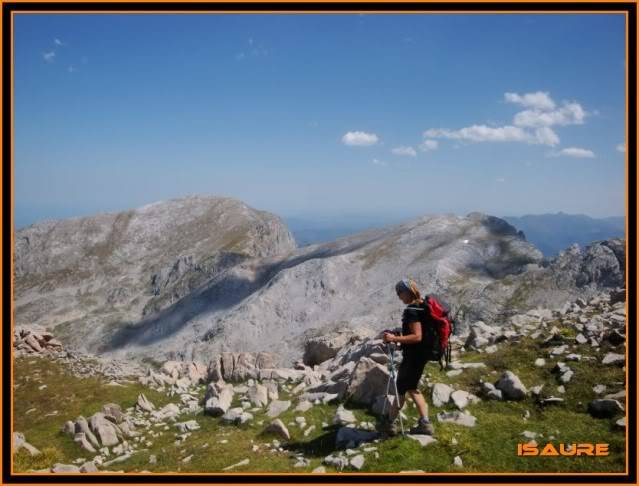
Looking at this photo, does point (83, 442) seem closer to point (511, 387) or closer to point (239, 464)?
point (239, 464)

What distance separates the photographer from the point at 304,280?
80000 millimetres

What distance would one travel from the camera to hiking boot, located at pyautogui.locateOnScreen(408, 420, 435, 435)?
36.7 ft

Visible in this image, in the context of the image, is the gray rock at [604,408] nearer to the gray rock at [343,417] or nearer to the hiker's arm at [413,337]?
the hiker's arm at [413,337]

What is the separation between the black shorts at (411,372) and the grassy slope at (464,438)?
1.28 metres

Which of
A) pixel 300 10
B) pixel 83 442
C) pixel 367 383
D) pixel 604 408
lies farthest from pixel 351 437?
pixel 300 10

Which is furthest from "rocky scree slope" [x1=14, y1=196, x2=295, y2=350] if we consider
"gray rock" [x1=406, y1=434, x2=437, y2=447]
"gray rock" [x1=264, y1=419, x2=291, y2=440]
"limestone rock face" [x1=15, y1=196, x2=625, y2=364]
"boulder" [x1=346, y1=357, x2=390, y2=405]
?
"gray rock" [x1=406, y1=434, x2=437, y2=447]

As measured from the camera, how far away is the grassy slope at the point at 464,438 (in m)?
10.2

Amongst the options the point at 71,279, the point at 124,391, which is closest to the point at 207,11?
the point at 124,391

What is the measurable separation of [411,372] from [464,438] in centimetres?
198

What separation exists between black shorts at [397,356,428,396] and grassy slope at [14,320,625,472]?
1283mm

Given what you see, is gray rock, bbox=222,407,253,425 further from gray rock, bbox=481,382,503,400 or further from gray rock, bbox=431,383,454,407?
gray rock, bbox=481,382,503,400

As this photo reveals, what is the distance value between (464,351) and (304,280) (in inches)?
2436

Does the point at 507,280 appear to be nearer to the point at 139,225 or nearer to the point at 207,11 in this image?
the point at 207,11

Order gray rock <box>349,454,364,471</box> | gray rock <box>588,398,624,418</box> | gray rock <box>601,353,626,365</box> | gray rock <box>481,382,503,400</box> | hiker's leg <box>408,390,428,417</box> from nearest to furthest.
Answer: gray rock <box>349,454,364,471</box> < hiker's leg <box>408,390,428,417</box> < gray rock <box>588,398,624,418</box> < gray rock <box>481,382,503,400</box> < gray rock <box>601,353,626,365</box>
